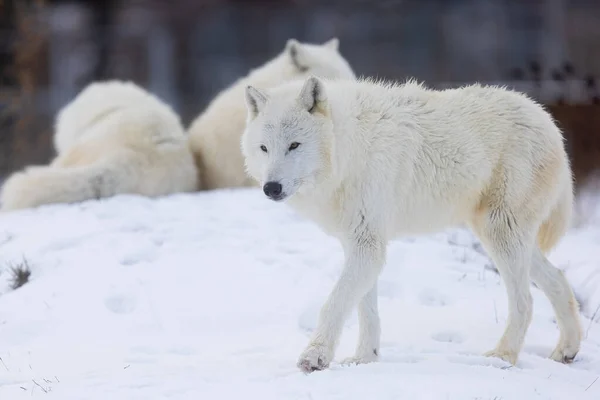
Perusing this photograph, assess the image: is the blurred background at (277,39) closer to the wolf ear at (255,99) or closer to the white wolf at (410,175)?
the white wolf at (410,175)

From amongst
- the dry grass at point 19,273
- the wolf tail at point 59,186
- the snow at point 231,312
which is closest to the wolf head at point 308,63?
the snow at point 231,312

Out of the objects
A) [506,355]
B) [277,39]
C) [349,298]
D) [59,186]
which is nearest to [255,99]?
[349,298]

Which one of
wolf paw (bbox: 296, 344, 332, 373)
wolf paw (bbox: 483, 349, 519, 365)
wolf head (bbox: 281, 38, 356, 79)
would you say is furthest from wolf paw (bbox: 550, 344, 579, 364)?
wolf head (bbox: 281, 38, 356, 79)

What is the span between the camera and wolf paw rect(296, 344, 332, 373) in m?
4.21

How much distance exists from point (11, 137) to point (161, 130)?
5.95 metres

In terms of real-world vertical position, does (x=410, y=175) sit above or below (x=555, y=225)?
above

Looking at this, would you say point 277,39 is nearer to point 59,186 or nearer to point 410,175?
point 59,186

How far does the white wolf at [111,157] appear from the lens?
24.9 feet

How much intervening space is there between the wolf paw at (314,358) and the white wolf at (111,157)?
13.3ft

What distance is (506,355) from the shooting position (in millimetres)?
4812

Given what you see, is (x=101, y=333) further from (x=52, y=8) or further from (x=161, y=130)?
(x=52, y=8)

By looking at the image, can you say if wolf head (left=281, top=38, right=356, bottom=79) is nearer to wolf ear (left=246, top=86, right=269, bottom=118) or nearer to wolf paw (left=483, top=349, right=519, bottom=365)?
wolf ear (left=246, top=86, right=269, bottom=118)

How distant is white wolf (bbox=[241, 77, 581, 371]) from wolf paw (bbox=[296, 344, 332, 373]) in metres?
0.06

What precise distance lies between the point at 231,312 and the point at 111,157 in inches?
122
